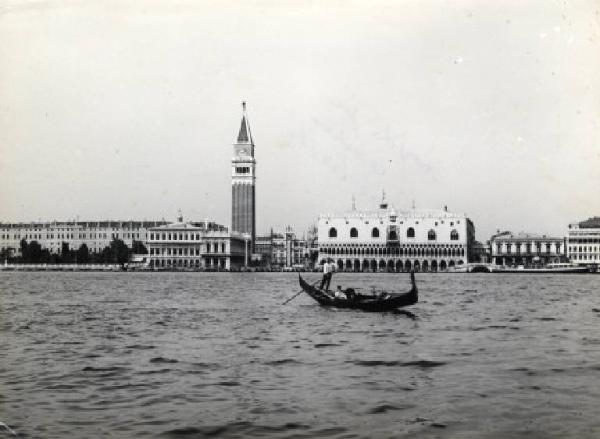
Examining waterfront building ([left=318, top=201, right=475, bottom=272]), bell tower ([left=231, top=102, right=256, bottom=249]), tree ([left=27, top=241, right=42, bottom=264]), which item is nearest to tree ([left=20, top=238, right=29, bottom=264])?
tree ([left=27, top=241, right=42, bottom=264])

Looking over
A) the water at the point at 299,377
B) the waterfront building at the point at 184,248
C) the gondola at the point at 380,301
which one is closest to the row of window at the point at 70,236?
the waterfront building at the point at 184,248

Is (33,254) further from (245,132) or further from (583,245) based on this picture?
(583,245)

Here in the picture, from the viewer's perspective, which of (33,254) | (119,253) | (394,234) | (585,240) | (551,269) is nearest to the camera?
(551,269)

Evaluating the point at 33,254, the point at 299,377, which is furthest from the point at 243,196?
the point at 299,377

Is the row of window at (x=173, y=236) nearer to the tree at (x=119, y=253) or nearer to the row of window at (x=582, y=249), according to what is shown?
the tree at (x=119, y=253)

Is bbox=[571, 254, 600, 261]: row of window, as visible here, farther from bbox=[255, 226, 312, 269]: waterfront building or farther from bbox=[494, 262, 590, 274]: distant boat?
bbox=[255, 226, 312, 269]: waterfront building

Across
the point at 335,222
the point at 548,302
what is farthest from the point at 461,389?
the point at 335,222
